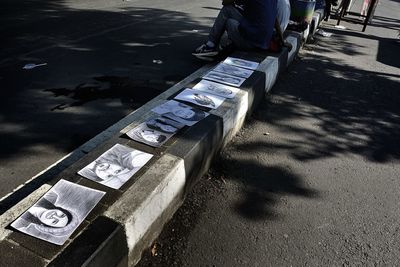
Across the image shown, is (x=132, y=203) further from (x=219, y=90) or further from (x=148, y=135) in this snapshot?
(x=219, y=90)

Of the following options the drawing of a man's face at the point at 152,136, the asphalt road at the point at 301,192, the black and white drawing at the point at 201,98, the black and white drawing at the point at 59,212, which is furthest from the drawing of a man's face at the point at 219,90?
the black and white drawing at the point at 59,212

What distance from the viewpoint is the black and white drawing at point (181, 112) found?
3080 millimetres

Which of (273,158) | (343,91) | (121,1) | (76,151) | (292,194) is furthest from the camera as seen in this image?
(121,1)

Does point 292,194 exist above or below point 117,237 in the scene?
below

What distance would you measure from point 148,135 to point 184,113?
1.71ft

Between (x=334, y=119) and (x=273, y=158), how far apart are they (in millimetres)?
1438

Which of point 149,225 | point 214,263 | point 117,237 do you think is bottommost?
point 214,263

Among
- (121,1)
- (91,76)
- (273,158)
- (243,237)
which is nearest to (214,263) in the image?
(243,237)

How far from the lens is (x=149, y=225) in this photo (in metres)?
2.22

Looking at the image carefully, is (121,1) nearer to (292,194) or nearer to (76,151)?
(76,151)

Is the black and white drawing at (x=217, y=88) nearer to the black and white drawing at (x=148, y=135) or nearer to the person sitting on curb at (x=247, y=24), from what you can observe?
the black and white drawing at (x=148, y=135)

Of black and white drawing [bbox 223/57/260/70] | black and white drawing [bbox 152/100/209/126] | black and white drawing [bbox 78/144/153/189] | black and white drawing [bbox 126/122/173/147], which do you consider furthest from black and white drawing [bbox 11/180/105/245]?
black and white drawing [bbox 223/57/260/70]

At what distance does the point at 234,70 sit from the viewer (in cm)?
436

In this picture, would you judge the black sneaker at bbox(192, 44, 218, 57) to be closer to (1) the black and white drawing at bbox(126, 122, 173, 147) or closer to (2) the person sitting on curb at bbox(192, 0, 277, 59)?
(2) the person sitting on curb at bbox(192, 0, 277, 59)
